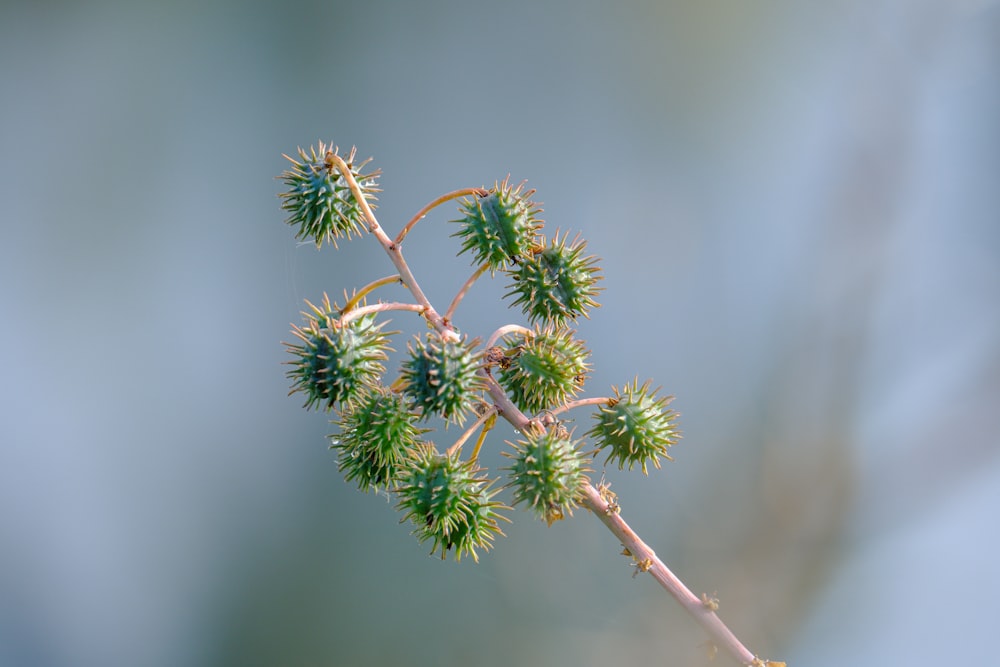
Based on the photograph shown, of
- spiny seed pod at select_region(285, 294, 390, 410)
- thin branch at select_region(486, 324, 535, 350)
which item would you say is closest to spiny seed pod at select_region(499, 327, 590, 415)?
thin branch at select_region(486, 324, 535, 350)

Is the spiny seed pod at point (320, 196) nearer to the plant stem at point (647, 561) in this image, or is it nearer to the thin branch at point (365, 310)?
the thin branch at point (365, 310)

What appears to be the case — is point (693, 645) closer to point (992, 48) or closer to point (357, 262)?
point (357, 262)

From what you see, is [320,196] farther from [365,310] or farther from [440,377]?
[440,377]

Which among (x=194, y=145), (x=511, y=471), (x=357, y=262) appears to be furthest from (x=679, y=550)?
(x=194, y=145)

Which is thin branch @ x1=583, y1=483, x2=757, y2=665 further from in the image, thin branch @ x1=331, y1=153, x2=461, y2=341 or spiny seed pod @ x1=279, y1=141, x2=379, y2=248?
spiny seed pod @ x1=279, y1=141, x2=379, y2=248

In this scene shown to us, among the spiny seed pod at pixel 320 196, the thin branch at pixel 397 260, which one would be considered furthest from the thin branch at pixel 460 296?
the spiny seed pod at pixel 320 196
